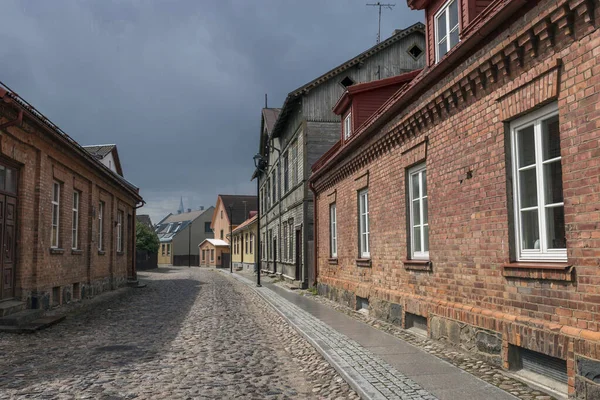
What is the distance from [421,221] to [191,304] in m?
8.67

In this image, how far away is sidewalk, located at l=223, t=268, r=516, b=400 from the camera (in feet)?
17.4

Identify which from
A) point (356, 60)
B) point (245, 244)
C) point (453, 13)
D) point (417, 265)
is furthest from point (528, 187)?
point (245, 244)

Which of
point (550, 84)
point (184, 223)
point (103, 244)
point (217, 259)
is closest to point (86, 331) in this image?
point (550, 84)

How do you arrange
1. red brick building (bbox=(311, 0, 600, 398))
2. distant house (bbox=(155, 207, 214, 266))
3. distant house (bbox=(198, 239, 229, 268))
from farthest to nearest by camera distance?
distant house (bbox=(155, 207, 214, 266)) < distant house (bbox=(198, 239, 229, 268)) < red brick building (bbox=(311, 0, 600, 398))

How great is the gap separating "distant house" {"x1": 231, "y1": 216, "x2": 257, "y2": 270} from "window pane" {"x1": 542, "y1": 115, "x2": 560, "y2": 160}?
34.9 metres

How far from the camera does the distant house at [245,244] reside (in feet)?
142

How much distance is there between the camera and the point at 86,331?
10.2 m

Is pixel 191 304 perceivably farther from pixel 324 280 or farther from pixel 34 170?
pixel 34 170

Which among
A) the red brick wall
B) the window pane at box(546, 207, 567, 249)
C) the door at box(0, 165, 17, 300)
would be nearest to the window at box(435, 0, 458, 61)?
the window pane at box(546, 207, 567, 249)

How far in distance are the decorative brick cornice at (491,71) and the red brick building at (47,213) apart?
290 inches

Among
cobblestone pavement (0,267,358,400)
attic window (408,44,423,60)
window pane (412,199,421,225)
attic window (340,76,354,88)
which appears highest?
attic window (408,44,423,60)

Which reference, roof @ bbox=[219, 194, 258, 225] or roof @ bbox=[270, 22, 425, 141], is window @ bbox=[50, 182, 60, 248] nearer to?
roof @ bbox=[270, 22, 425, 141]

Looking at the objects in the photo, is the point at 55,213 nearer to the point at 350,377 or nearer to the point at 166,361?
the point at 166,361

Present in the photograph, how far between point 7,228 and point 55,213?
10.4 feet
